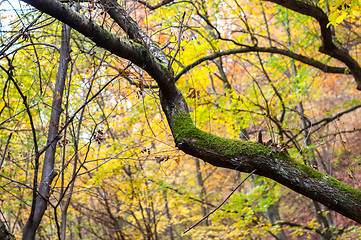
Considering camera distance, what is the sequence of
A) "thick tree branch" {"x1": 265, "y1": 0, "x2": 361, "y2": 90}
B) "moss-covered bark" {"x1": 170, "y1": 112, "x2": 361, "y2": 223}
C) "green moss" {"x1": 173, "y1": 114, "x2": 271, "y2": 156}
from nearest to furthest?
1. "moss-covered bark" {"x1": 170, "y1": 112, "x2": 361, "y2": 223}
2. "green moss" {"x1": 173, "y1": 114, "x2": 271, "y2": 156}
3. "thick tree branch" {"x1": 265, "y1": 0, "x2": 361, "y2": 90}

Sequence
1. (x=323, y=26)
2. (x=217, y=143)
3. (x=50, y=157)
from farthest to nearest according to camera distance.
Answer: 1. (x=323, y=26)
2. (x=50, y=157)
3. (x=217, y=143)

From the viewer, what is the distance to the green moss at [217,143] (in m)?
2.14

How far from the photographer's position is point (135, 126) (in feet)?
18.5

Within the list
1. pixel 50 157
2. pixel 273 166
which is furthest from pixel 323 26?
pixel 50 157

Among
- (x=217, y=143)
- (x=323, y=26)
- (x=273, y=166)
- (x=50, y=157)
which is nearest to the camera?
(x=273, y=166)

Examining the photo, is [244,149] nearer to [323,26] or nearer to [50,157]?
[50,157]

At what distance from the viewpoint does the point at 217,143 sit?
2.21m

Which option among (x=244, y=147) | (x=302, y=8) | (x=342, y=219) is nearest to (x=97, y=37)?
(x=244, y=147)

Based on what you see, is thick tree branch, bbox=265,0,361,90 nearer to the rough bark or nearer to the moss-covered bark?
the moss-covered bark

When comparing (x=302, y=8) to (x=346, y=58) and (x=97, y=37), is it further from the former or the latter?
(x=97, y=37)

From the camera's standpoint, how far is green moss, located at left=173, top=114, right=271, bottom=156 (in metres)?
2.14

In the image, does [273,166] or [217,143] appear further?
[217,143]

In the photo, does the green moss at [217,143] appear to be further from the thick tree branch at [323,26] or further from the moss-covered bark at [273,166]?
the thick tree branch at [323,26]

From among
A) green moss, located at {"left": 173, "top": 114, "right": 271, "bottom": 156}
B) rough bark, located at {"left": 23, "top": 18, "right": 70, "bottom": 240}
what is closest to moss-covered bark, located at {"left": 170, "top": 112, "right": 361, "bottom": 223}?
green moss, located at {"left": 173, "top": 114, "right": 271, "bottom": 156}
